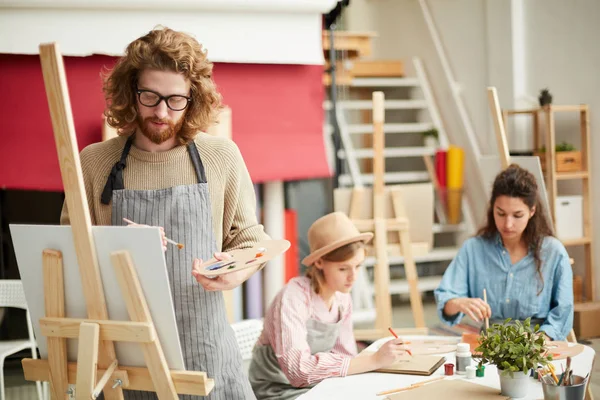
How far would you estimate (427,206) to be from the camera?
490 cm

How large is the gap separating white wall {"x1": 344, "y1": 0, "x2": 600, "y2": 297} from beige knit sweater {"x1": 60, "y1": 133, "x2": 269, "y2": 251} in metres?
4.02

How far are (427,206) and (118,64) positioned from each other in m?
3.26

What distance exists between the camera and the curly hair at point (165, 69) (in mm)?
1851

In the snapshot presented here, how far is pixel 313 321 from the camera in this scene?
2.72 meters

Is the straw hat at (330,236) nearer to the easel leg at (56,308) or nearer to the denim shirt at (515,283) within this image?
the denim shirt at (515,283)

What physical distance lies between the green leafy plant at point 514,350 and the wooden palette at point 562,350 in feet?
1.26

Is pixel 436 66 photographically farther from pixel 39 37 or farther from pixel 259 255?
pixel 259 255

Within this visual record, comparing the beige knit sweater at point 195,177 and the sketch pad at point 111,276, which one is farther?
the beige knit sweater at point 195,177

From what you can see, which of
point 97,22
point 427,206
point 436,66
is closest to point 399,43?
point 436,66

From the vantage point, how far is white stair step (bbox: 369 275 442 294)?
241 inches

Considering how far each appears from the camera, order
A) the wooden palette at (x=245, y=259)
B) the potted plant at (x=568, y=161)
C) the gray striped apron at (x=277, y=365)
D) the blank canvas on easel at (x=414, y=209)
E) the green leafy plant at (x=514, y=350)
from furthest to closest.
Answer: the potted plant at (x=568, y=161) < the blank canvas on easel at (x=414, y=209) < the gray striped apron at (x=277, y=365) < the green leafy plant at (x=514, y=350) < the wooden palette at (x=245, y=259)

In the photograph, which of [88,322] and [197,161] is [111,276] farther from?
[197,161]

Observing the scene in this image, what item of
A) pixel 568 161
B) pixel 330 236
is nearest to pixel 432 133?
pixel 568 161

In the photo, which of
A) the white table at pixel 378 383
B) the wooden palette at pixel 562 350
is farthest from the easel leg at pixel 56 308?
the wooden palette at pixel 562 350
